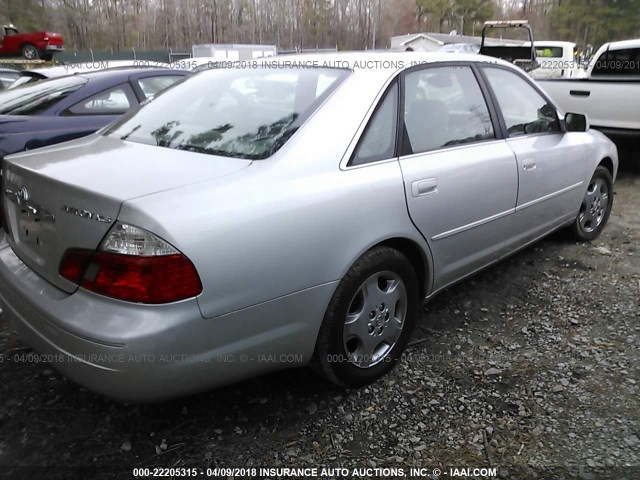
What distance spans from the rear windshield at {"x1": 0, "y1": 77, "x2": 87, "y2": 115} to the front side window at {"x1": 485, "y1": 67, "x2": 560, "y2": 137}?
3.61 m

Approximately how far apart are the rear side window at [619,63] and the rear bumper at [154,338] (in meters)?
7.48

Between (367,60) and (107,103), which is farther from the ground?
(367,60)

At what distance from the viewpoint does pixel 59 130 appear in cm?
437

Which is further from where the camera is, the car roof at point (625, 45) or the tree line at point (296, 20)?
the tree line at point (296, 20)

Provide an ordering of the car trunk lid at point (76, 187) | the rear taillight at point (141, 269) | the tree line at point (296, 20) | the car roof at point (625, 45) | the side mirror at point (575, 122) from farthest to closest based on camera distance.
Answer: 1. the tree line at point (296, 20)
2. the car roof at point (625, 45)
3. the side mirror at point (575, 122)
4. the car trunk lid at point (76, 187)
5. the rear taillight at point (141, 269)

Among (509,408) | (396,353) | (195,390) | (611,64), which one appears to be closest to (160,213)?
(195,390)

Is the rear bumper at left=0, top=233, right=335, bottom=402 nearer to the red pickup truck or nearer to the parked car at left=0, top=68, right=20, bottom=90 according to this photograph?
the parked car at left=0, top=68, right=20, bottom=90

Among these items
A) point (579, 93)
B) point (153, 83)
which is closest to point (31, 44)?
point (153, 83)

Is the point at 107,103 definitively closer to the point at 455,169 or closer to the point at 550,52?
the point at 455,169

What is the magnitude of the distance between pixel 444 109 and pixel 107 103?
3.38m

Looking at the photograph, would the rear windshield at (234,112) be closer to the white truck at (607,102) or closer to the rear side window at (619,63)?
the white truck at (607,102)

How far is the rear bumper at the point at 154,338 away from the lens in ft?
5.70

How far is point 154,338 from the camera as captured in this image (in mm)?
1722

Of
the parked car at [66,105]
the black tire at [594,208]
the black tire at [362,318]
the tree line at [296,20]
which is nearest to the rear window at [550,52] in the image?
the black tire at [594,208]
